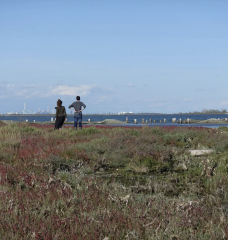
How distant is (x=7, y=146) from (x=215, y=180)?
8.09 meters

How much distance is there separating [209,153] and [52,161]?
5767 mm

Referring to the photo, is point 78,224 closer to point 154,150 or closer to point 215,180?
point 215,180

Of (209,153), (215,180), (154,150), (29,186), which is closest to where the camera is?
(29,186)

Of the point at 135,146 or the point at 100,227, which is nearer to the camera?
the point at 100,227

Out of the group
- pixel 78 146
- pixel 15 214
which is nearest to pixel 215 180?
pixel 15 214

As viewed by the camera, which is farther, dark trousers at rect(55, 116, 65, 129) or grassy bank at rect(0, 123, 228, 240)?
dark trousers at rect(55, 116, 65, 129)

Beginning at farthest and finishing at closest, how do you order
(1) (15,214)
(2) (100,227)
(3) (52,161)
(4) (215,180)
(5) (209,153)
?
(5) (209,153) → (3) (52,161) → (4) (215,180) → (1) (15,214) → (2) (100,227)

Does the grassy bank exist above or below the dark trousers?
below

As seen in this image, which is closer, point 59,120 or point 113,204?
point 113,204

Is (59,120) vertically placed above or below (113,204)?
above

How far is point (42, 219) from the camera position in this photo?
4016 millimetres

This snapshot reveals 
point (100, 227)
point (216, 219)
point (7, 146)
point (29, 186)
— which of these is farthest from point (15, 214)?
point (7, 146)

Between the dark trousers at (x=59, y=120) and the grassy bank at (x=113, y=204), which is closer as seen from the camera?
the grassy bank at (x=113, y=204)

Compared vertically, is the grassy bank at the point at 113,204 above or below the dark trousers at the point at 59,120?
below
